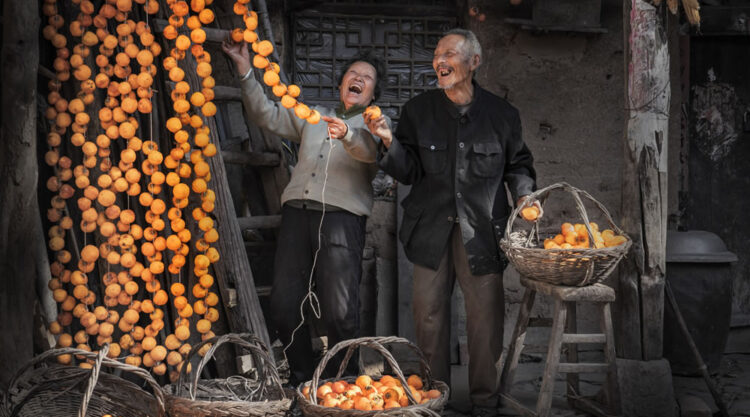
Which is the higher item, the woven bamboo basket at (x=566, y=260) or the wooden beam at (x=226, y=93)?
the wooden beam at (x=226, y=93)

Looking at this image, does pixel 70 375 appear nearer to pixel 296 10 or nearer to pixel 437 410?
pixel 437 410

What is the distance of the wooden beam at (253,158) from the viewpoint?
424 cm

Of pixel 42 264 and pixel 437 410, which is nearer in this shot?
pixel 437 410

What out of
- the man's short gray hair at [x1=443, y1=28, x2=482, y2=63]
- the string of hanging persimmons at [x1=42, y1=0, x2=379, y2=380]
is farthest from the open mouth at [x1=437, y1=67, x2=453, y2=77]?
the string of hanging persimmons at [x1=42, y1=0, x2=379, y2=380]

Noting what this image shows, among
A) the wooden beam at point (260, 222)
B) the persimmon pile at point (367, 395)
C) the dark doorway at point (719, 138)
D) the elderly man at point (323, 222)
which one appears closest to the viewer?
the persimmon pile at point (367, 395)

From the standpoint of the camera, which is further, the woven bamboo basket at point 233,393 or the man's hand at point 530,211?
the man's hand at point 530,211

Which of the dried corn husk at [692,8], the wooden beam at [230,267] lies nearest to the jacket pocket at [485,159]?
the dried corn husk at [692,8]

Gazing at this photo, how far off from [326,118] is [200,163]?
68cm

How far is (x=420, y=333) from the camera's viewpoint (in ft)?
13.2

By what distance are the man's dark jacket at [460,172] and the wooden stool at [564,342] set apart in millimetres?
341

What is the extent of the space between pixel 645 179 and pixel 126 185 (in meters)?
2.59

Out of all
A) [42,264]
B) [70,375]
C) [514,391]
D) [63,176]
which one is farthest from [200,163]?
[514,391]

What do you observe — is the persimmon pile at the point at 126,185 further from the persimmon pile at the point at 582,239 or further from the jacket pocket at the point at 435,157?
the persimmon pile at the point at 582,239

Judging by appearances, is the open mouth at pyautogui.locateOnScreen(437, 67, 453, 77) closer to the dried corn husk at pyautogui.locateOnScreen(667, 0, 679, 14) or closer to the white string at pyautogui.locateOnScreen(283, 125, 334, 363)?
the white string at pyautogui.locateOnScreen(283, 125, 334, 363)
